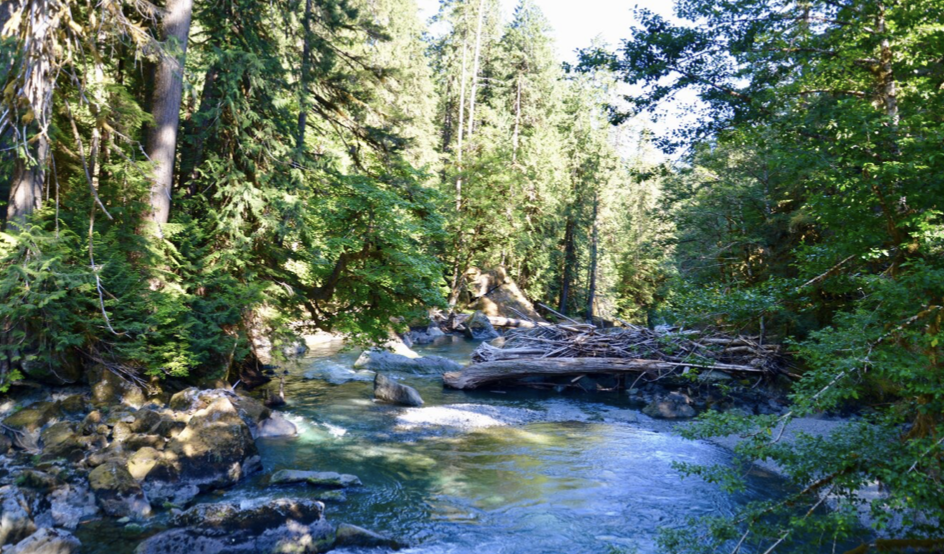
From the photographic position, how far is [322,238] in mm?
12430

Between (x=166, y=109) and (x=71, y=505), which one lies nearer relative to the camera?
(x=71, y=505)

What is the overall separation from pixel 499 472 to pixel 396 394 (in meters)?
4.79

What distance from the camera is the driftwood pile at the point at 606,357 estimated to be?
13906mm

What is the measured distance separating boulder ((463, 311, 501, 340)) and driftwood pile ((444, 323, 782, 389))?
9716 mm

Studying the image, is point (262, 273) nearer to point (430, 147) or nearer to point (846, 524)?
point (846, 524)

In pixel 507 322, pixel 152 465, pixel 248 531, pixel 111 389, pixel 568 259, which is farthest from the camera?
pixel 568 259

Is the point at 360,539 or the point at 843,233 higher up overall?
the point at 843,233

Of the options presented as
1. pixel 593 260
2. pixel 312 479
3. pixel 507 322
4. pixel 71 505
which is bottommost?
pixel 312 479

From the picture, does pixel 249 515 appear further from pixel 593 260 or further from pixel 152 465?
pixel 593 260

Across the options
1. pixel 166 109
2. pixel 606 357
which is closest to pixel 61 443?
pixel 166 109

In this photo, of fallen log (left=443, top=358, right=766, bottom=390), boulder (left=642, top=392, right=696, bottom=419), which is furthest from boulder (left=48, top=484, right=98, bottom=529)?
boulder (left=642, top=392, right=696, bottom=419)

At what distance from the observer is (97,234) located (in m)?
8.56

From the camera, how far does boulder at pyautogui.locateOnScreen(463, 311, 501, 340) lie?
87.7ft

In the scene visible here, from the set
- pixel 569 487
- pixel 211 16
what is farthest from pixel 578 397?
pixel 211 16
